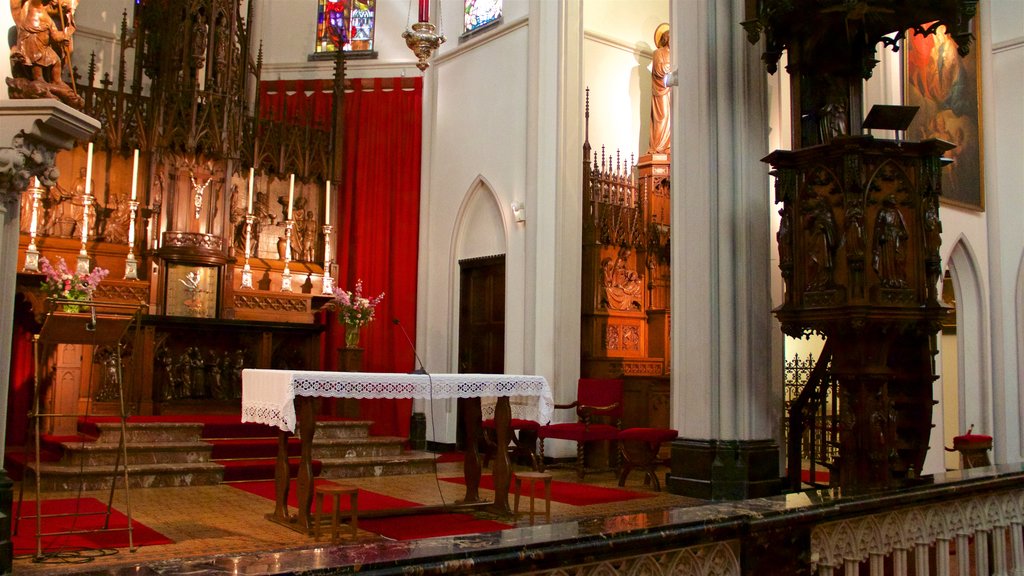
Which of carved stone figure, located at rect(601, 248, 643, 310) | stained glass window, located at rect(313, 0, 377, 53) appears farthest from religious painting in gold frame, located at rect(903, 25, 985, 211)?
stained glass window, located at rect(313, 0, 377, 53)

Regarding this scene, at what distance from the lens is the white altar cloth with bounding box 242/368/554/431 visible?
5297 millimetres

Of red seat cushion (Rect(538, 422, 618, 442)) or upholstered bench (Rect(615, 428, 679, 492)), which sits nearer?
upholstered bench (Rect(615, 428, 679, 492))

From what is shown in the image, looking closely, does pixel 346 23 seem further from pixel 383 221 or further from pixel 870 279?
pixel 870 279

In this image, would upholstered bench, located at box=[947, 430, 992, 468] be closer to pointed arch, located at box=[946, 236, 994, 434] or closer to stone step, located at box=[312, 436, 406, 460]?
pointed arch, located at box=[946, 236, 994, 434]

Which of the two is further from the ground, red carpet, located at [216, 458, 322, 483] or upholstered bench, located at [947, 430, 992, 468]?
upholstered bench, located at [947, 430, 992, 468]

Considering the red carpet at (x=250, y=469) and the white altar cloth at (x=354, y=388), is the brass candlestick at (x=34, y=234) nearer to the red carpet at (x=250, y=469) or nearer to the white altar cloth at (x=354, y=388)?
the red carpet at (x=250, y=469)

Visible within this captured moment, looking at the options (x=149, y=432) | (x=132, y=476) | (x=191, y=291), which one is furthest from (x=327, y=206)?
(x=132, y=476)

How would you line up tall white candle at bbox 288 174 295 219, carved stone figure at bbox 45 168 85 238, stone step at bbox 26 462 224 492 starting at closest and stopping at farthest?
stone step at bbox 26 462 224 492 → carved stone figure at bbox 45 168 85 238 → tall white candle at bbox 288 174 295 219

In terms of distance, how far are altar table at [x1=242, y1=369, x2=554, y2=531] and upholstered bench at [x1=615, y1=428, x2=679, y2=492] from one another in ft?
4.48

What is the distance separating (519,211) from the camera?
1027 cm

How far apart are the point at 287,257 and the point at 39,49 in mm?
5771

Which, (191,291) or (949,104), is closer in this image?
(949,104)

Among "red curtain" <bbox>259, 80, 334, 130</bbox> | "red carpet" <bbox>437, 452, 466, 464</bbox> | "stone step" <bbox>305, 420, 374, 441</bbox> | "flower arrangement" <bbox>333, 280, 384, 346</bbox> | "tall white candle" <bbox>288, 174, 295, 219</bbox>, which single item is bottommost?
"red carpet" <bbox>437, 452, 466, 464</bbox>

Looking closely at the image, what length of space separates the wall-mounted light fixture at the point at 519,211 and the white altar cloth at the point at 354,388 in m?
4.16
